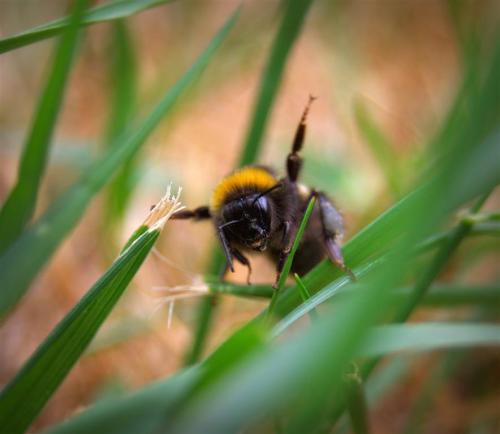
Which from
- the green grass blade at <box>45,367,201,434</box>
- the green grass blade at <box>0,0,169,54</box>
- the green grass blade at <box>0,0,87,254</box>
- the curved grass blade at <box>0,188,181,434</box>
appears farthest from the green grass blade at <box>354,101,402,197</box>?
the green grass blade at <box>45,367,201,434</box>

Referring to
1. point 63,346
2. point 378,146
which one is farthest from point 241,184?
point 378,146

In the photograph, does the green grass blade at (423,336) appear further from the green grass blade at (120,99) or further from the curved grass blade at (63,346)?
the green grass blade at (120,99)

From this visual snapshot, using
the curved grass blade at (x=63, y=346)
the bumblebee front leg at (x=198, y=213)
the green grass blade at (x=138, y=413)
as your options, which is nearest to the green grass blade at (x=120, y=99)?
the bumblebee front leg at (x=198, y=213)

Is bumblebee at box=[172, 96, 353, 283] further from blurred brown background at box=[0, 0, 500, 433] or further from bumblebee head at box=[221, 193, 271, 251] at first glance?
blurred brown background at box=[0, 0, 500, 433]

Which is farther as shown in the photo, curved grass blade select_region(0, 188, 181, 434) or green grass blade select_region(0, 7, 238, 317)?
A: green grass blade select_region(0, 7, 238, 317)

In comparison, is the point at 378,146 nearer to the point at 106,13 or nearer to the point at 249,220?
the point at 249,220

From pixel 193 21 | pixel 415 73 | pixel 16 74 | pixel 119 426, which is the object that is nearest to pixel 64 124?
pixel 16 74

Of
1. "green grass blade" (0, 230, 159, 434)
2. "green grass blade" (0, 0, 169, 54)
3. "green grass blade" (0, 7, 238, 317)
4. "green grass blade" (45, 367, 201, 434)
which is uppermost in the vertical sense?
"green grass blade" (0, 0, 169, 54)
